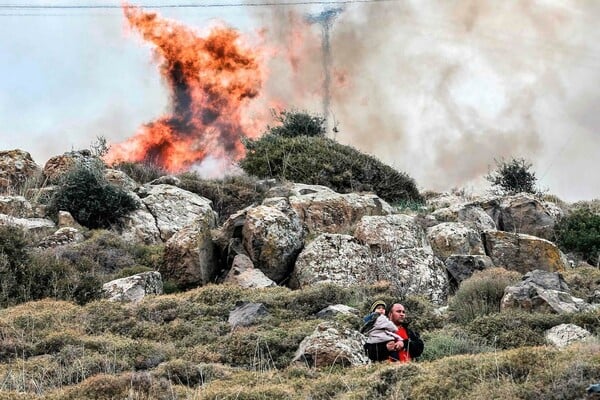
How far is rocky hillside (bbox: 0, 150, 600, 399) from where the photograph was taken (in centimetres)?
941

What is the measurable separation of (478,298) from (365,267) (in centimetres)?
405

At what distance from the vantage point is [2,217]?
21.1 m

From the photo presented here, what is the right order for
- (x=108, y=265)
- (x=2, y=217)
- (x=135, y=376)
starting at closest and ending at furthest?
1. (x=135, y=376)
2. (x=108, y=265)
3. (x=2, y=217)

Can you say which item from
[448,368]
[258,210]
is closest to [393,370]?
[448,368]

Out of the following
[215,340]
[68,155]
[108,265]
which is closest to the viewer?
[215,340]

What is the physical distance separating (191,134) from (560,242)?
70.6 ft

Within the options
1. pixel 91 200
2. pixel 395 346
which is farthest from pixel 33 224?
pixel 395 346

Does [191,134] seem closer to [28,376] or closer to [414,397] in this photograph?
[28,376]

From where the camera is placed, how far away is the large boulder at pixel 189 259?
735 inches

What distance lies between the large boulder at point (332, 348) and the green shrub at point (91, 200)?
12676 millimetres

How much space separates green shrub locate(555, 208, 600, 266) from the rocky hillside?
0.31m

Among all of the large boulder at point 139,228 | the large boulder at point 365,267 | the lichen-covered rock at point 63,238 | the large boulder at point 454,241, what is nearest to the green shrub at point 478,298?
the large boulder at point 365,267

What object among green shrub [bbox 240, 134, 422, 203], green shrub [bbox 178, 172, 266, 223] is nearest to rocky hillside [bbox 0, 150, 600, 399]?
green shrub [bbox 178, 172, 266, 223]

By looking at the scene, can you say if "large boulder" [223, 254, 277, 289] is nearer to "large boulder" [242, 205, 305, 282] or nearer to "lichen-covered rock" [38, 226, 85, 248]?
"large boulder" [242, 205, 305, 282]
